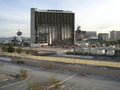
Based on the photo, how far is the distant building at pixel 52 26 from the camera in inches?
5842

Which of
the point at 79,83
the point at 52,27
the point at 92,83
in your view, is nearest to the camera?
the point at 92,83

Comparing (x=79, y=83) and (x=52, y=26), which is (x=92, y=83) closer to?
(x=79, y=83)

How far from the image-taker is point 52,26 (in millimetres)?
155750

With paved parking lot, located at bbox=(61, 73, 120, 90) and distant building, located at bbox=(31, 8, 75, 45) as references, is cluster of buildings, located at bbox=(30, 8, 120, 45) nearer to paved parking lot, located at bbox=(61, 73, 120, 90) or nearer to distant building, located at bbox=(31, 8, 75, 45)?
distant building, located at bbox=(31, 8, 75, 45)

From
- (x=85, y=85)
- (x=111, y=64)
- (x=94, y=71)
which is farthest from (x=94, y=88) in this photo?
(x=111, y=64)

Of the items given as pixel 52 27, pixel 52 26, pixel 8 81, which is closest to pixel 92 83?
pixel 8 81

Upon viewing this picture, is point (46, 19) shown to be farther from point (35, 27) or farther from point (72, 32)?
point (72, 32)

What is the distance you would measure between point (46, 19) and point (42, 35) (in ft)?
46.1

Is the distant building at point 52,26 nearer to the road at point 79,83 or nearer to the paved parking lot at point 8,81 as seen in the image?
the road at point 79,83

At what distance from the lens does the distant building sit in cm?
14838

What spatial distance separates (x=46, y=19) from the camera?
15012 centimetres

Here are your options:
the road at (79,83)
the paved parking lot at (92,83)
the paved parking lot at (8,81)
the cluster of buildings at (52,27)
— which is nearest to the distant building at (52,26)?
the cluster of buildings at (52,27)

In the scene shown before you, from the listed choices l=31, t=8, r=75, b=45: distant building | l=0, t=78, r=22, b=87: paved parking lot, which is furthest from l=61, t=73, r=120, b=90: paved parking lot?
l=31, t=8, r=75, b=45: distant building

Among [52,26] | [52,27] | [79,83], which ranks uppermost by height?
[52,26]
